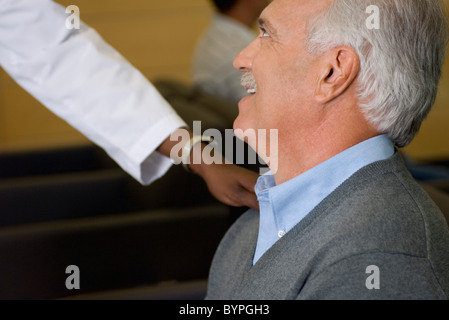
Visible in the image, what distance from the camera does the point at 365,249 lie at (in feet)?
2.81

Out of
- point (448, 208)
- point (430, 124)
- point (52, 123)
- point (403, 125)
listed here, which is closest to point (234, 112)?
point (448, 208)

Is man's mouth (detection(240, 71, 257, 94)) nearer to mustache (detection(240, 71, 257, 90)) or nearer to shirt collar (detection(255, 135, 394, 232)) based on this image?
mustache (detection(240, 71, 257, 90))

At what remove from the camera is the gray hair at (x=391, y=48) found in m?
0.96

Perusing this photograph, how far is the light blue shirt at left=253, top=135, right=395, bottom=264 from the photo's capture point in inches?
39.6

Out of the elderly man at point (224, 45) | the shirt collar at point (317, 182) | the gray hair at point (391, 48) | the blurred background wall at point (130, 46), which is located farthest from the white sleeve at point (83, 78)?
the blurred background wall at point (130, 46)

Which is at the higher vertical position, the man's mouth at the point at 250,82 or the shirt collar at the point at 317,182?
the man's mouth at the point at 250,82

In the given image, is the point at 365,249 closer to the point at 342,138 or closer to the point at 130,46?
the point at 342,138

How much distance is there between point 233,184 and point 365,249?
0.45 m

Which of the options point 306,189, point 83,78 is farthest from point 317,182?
point 83,78

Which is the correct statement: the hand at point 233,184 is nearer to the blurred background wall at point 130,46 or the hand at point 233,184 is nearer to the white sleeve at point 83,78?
the white sleeve at point 83,78

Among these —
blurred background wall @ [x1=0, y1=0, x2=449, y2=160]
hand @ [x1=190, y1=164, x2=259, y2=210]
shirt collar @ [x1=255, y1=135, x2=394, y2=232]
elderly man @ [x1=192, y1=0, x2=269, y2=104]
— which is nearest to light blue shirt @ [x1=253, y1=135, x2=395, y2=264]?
shirt collar @ [x1=255, y1=135, x2=394, y2=232]

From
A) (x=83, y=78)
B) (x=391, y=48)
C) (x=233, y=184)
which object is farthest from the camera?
(x=83, y=78)

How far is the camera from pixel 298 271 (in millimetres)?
933

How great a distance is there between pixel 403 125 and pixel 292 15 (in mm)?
254
